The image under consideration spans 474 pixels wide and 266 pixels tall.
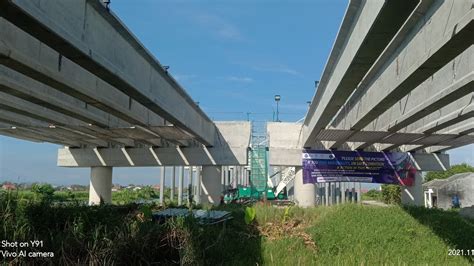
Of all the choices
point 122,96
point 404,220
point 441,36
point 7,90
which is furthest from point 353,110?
point 7,90

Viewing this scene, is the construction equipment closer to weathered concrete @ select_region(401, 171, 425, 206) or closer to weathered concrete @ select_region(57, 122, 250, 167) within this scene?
weathered concrete @ select_region(57, 122, 250, 167)

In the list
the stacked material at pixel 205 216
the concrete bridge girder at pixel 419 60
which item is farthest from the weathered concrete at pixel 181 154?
the concrete bridge girder at pixel 419 60

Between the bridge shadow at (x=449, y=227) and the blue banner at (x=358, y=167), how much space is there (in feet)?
32.3

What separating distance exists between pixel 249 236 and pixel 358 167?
16796mm

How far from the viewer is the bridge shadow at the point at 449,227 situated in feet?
51.0

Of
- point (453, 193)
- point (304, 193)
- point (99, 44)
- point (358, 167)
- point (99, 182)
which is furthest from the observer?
point (453, 193)

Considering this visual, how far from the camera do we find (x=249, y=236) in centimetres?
1496

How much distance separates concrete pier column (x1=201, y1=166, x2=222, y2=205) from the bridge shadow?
12.2 meters

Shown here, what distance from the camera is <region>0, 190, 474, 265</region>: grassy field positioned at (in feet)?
32.6

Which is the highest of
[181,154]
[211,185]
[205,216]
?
[181,154]

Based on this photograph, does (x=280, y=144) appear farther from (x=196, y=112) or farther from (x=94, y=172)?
(x=94, y=172)

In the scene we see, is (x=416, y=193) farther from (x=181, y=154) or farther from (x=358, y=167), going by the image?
(x=181, y=154)

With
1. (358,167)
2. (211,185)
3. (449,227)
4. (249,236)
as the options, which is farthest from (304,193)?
(249,236)

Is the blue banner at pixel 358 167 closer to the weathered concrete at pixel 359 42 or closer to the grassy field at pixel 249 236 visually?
the grassy field at pixel 249 236
